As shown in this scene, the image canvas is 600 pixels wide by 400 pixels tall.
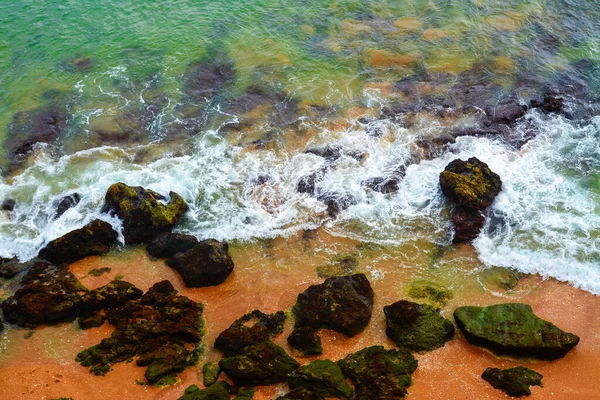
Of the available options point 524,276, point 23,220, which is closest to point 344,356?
point 524,276

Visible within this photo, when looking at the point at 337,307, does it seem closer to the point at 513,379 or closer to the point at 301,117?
the point at 513,379

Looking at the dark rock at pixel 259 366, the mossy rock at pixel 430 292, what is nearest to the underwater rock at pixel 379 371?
the dark rock at pixel 259 366

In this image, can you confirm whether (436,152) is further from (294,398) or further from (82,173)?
(82,173)

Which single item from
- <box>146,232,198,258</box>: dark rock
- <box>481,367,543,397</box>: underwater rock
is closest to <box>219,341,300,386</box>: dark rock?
<box>146,232,198,258</box>: dark rock

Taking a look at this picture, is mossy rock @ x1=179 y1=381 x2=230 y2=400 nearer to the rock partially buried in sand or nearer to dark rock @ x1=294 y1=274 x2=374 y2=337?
dark rock @ x1=294 y1=274 x2=374 y2=337

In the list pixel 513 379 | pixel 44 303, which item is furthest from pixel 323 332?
pixel 44 303

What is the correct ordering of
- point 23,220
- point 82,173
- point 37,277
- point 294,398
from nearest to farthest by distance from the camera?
point 294,398
point 37,277
point 23,220
point 82,173
